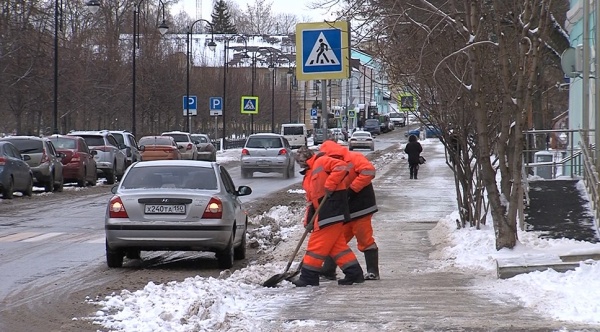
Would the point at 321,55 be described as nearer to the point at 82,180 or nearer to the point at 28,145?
the point at 28,145

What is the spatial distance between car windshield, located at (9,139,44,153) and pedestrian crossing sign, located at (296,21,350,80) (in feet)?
53.4

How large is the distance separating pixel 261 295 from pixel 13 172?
16.9 meters

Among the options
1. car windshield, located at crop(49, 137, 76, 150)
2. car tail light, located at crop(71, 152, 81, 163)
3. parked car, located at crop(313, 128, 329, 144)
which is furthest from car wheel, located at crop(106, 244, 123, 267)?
car windshield, located at crop(49, 137, 76, 150)

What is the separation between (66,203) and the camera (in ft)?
83.6

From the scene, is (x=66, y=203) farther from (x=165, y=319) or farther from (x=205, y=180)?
(x=165, y=319)

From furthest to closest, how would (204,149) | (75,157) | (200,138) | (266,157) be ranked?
(200,138) → (204,149) → (266,157) → (75,157)

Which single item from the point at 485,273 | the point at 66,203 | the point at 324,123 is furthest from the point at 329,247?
the point at 66,203

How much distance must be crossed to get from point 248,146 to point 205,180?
25.4m

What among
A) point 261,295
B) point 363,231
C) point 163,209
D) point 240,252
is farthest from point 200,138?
point 261,295

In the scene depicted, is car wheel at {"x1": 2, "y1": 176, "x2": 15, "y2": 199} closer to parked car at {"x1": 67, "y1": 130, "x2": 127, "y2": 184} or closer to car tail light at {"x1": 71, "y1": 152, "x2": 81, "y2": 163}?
car tail light at {"x1": 71, "y1": 152, "x2": 81, "y2": 163}

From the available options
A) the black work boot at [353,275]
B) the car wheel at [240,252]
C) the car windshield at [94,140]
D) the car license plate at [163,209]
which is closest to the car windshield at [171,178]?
the car license plate at [163,209]

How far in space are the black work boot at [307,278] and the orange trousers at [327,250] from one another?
0.05 m

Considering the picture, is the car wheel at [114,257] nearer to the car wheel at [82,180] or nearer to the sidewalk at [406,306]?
the sidewalk at [406,306]

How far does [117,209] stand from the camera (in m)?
13.0
